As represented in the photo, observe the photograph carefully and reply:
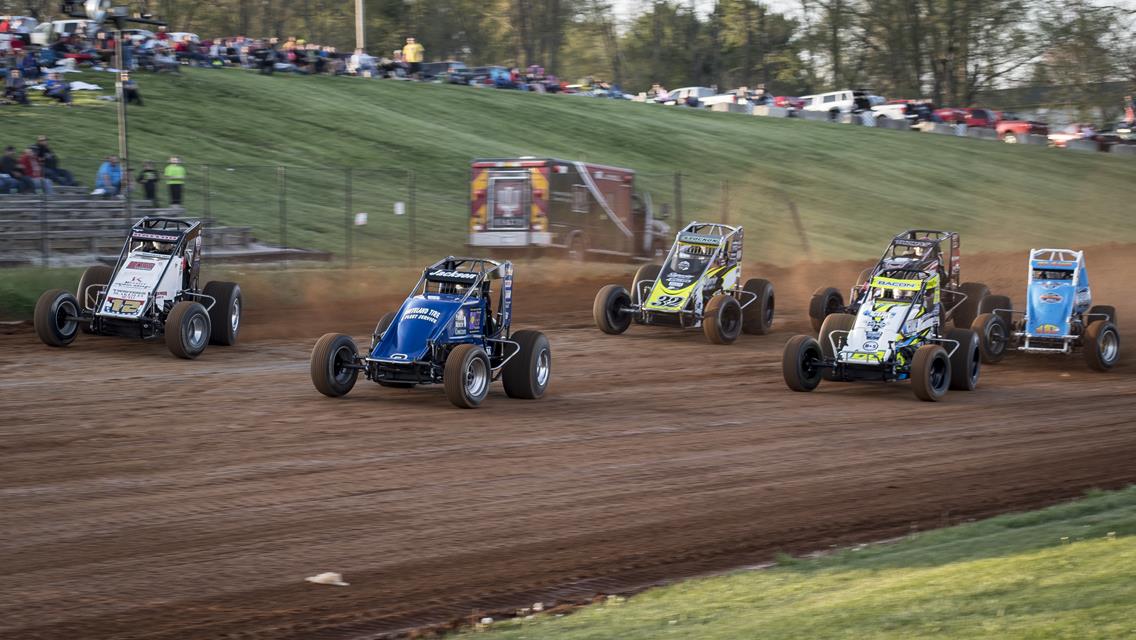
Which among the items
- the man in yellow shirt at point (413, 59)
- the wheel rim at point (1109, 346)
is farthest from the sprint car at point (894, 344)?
the man in yellow shirt at point (413, 59)

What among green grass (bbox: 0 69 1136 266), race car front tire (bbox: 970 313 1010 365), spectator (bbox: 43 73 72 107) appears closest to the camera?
race car front tire (bbox: 970 313 1010 365)

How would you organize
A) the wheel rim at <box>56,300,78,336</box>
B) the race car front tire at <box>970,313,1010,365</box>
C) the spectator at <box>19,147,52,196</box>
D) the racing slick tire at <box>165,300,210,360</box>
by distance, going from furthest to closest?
the spectator at <box>19,147,52,196</box> < the race car front tire at <box>970,313,1010,365</box> < the wheel rim at <box>56,300,78,336</box> < the racing slick tire at <box>165,300,210,360</box>

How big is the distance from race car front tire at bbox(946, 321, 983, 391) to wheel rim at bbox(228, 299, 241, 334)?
10.4 metres

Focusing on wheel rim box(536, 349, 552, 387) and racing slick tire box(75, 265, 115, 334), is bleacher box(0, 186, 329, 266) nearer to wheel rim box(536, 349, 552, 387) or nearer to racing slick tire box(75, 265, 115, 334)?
racing slick tire box(75, 265, 115, 334)

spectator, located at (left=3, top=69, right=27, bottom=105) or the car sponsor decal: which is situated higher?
spectator, located at (left=3, top=69, right=27, bottom=105)

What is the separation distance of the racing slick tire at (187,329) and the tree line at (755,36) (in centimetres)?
5925

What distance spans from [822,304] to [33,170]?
18.1 metres

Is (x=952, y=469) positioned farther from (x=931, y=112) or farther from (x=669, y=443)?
(x=931, y=112)

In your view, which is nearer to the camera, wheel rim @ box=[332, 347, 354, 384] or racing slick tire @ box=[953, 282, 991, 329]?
wheel rim @ box=[332, 347, 354, 384]

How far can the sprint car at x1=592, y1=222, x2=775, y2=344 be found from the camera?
69.4 ft

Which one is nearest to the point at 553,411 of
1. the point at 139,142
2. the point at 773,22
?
the point at 139,142

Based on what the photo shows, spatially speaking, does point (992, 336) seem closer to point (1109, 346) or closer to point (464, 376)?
point (1109, 346)

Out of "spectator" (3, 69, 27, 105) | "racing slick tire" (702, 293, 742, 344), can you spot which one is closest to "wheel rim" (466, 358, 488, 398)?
"racing slick tire" (702, 293, 742, 344)

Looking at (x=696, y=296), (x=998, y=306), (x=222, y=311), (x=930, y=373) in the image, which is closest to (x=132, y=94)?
(x=222, y=311)
